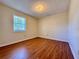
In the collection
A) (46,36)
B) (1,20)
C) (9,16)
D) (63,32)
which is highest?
(9,16)

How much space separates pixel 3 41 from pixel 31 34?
9.91 ft

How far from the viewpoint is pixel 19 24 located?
525 centimetres

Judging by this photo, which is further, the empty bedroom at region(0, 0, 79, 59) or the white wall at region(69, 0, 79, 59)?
the empty bedroom at region(0, 0, 79, 59)

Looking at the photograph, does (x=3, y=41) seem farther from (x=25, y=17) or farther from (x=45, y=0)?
(x=45, y=0)

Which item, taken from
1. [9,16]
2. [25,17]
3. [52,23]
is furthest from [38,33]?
[9,16]

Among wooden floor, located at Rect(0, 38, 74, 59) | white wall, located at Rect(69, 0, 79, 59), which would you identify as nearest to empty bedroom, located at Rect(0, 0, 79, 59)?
wooden floor, located at Rect(0, 38, 74, 59)

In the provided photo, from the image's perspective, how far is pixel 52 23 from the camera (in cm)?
637

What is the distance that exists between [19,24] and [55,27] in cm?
289

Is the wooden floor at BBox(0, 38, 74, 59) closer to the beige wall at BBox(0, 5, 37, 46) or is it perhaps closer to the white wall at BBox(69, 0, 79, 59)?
the white wall at BBox(69, 0, 79, 59)

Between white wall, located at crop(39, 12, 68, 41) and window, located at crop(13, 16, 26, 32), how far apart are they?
83.2 inches

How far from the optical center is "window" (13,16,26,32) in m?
4.83

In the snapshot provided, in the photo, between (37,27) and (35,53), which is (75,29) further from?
(37,27)

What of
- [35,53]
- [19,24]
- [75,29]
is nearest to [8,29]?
[19,24]

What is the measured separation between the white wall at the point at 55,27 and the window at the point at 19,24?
2114mm
